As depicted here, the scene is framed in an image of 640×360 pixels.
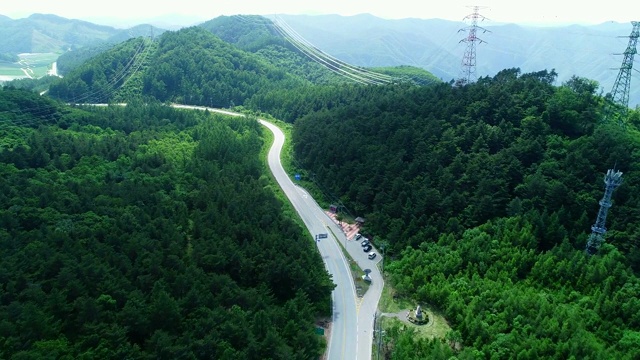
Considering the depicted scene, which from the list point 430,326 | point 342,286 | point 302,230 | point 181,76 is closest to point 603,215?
point 430,326

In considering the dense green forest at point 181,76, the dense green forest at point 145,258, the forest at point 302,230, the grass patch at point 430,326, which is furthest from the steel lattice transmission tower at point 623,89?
the dense green forest at point 181,76

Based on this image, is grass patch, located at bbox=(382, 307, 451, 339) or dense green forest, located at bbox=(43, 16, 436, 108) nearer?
grass patch, located at bbox=(382, 307, 451, 339)

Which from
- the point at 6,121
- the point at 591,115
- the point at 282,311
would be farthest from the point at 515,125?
the point at 6,121

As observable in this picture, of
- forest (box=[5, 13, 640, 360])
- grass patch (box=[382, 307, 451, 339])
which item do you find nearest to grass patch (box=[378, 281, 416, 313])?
forest (box=[5, 13, 640, 360])

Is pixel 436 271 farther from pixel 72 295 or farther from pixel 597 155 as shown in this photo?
pixel 72 295

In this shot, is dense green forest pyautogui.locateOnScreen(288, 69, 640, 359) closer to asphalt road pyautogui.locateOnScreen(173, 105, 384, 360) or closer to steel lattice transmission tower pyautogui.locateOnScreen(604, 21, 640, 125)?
steel lattice transmission tower pyautogui.locateOnScreen(604, 21, 640, 125)

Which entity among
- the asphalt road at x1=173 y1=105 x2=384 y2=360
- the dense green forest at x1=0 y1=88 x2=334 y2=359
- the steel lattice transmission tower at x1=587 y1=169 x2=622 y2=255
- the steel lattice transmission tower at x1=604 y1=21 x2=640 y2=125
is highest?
the steel lattice transmission tower at x1=604 y1=21 x2=640 y2=125

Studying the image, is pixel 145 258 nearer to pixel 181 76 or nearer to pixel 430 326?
pixel 430 326
